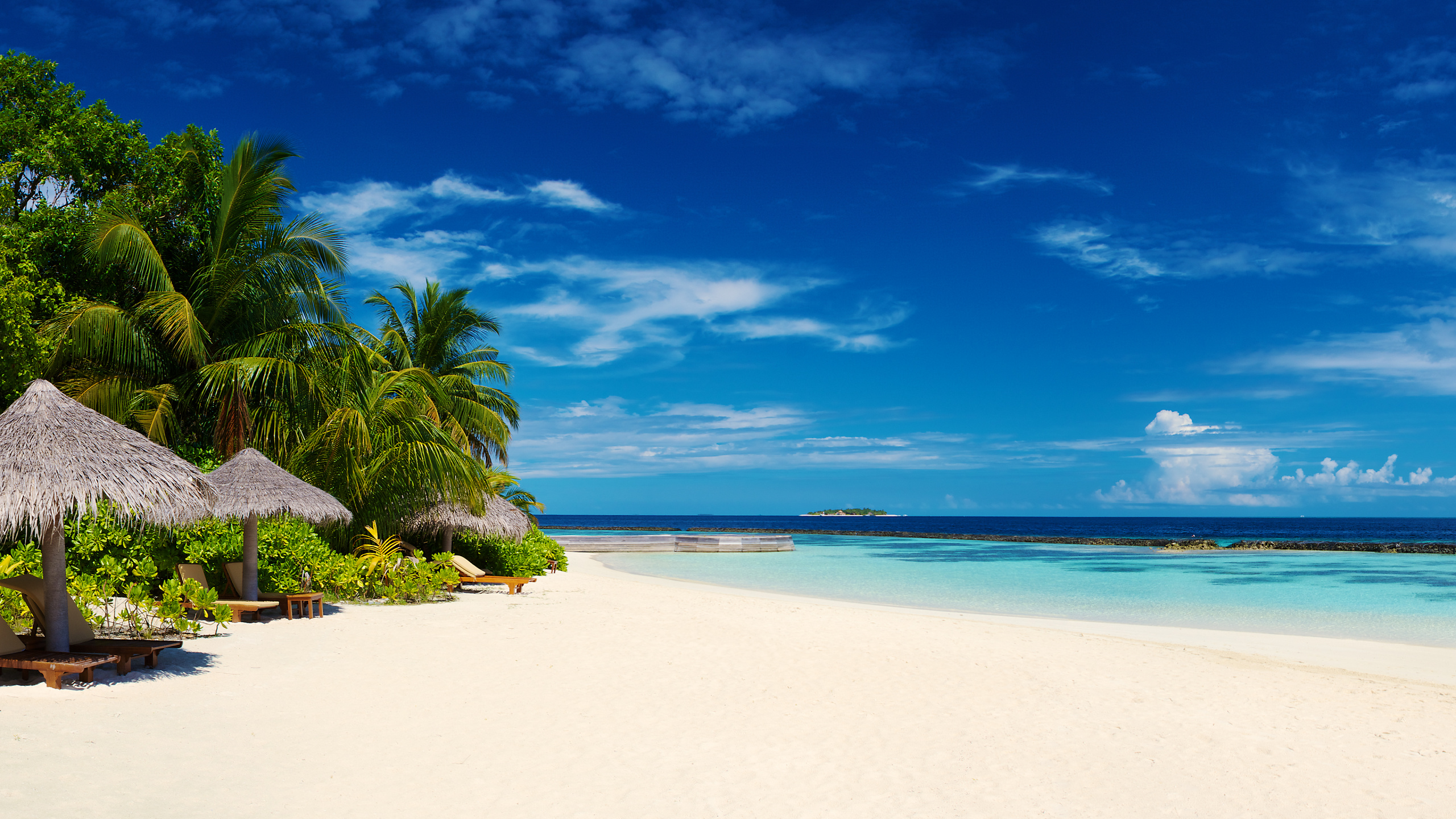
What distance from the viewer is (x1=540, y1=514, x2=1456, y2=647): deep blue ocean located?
15078 mm

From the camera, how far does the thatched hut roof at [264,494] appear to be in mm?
9805

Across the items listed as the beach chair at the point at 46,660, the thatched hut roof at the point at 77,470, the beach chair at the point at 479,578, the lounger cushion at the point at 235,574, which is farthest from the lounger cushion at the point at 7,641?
the beach chair at the point at 479,578

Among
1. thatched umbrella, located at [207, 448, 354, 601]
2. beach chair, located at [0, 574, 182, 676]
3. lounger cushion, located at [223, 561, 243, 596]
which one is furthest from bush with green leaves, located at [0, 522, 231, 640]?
thatched umbrella, located at [207, 448, 354, 601]

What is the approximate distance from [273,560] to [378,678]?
16.1 ft

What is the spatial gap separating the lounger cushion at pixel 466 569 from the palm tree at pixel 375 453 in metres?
0.92

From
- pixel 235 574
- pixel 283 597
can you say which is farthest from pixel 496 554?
pixel 283 597

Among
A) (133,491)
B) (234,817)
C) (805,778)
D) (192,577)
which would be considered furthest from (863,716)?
(192,577)

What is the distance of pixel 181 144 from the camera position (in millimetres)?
14711

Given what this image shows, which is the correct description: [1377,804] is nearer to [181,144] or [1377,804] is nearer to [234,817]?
[234,817]

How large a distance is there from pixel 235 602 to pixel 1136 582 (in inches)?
844

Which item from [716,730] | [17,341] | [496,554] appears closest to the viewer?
[716,730]

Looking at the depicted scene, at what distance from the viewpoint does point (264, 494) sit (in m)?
9.98

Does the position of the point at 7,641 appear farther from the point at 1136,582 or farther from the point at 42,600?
the point at 1136,582

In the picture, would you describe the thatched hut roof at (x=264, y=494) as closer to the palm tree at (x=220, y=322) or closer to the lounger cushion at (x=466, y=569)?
the palm tree at (x=220, y=322)
